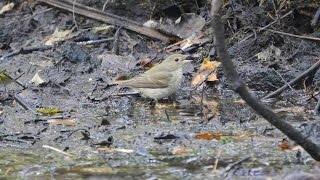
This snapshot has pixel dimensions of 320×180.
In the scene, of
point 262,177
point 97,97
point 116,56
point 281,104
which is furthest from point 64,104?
point 262,177

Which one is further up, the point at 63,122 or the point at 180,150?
the point at 63,122

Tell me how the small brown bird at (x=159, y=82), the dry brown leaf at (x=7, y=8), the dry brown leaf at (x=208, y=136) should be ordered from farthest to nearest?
1. the dry brown leaf at (x=7, y=8)
2. the small brown bird at (x=159, y=82)
3. the dry brown leaf at (x=208, y=136)

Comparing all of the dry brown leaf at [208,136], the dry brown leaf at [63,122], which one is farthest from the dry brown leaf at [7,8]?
the dry brown leaf at [208,136]

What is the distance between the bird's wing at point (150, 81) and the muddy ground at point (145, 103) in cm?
19

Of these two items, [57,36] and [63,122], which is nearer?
[63,122]

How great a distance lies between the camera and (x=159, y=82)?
8930 millimetres

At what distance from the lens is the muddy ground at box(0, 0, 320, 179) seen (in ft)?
19.6

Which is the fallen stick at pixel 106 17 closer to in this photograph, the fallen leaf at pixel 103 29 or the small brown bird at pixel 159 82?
the fallen leaf at pixel 103 29

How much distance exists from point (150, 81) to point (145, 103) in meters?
0.31

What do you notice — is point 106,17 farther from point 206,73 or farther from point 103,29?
point 206,73

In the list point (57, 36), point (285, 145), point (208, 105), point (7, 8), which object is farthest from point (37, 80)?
point (285, 145)

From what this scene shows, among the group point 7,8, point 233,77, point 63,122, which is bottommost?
point 233,77

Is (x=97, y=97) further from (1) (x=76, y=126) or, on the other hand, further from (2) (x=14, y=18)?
(2) (x=14, y=18)

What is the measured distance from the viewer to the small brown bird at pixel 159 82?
877 centimetres
